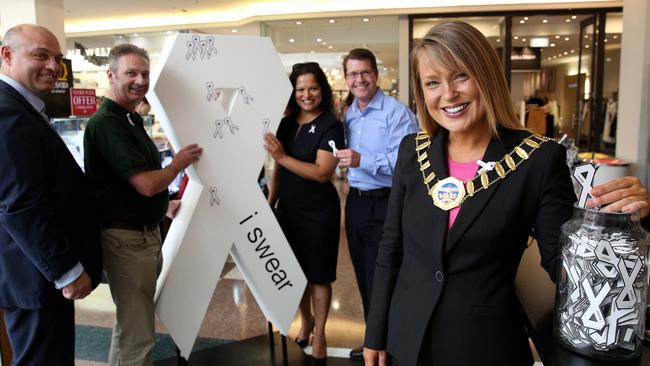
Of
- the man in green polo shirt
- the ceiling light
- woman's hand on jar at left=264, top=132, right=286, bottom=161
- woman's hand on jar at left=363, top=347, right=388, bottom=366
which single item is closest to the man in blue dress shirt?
woman's hand on jar at left=264, top=132, right=286, bottom=161

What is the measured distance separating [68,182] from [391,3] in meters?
7.27

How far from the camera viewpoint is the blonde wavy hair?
3.35 feet

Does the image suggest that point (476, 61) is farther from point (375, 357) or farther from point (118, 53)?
point (118, 53)

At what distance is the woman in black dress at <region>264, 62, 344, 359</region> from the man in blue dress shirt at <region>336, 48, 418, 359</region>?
0.12 meters

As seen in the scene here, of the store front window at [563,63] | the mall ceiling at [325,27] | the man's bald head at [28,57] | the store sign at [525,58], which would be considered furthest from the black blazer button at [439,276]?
the store sign at [525,58]

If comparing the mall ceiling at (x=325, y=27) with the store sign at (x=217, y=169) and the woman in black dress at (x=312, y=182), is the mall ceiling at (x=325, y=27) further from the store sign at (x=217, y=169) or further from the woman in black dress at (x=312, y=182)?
the store sign at (x=217, y=169)

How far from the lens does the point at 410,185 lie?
3.87ft

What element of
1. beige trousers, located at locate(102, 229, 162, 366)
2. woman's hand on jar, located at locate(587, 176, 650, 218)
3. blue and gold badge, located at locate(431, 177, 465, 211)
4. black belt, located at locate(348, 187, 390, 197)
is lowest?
beige trousers, located at locate(102, 229, 162, 366)

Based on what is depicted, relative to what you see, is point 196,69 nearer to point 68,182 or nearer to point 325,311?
point 68,182

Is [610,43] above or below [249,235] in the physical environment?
above

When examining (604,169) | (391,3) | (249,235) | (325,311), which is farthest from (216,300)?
(391,3)

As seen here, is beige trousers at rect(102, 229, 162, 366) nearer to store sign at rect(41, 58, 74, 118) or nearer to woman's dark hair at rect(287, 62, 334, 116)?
woman's dark hair at rect(287, 62, 334, 116)

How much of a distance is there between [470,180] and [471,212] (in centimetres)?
8

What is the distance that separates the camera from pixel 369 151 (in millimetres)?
2547
